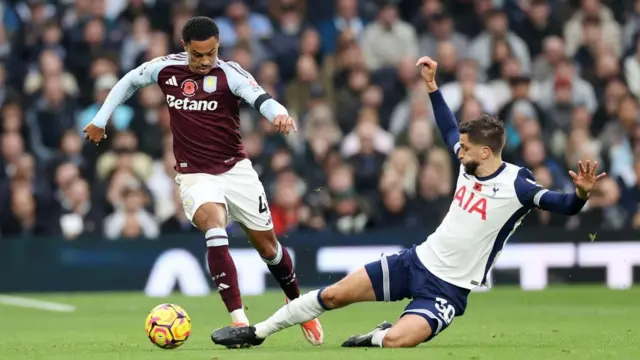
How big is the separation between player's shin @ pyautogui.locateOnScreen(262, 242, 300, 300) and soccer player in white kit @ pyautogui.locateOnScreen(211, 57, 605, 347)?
140cm

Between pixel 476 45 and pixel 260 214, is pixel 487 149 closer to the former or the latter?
pixel 260 214

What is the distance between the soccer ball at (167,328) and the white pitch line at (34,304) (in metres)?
5.74

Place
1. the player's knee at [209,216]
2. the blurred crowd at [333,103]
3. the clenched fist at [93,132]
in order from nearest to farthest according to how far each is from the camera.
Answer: the player's knee at [209,216] → the clenched fist at [93,132] → the blurred crowd at [333,103]

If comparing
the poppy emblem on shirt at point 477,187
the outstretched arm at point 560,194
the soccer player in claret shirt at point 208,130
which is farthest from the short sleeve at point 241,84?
the outstretched arm at point 560,194

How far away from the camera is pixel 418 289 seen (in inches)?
387

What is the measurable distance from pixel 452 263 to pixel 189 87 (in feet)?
8.31

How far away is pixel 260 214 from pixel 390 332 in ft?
6.06

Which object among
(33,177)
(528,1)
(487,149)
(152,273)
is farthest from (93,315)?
(528,1)

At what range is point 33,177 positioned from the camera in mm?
18234

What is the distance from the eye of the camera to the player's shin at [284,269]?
11.3 meters

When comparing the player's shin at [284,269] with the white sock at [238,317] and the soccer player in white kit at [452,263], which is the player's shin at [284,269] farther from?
the soccer player in white kit at [452,263]

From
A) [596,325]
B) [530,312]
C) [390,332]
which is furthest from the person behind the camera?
[530,312]

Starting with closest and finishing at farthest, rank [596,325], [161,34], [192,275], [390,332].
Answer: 1. [390,332]
2. [596,325]
3. [192,275]
4. [161,34]

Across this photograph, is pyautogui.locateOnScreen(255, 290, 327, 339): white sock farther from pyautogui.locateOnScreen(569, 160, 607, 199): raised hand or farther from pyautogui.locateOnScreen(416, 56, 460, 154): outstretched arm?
pyautogui.locateOnScreen(569, 160, 607, 199): raised hand
